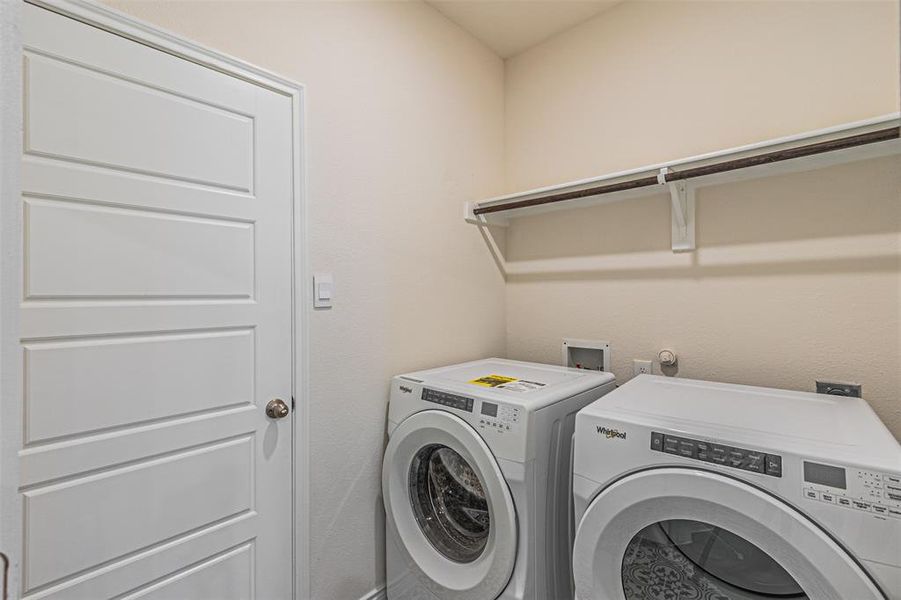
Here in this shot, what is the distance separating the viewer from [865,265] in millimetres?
1445

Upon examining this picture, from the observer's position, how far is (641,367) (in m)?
1.91

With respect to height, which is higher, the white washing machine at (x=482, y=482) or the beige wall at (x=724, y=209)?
the beige wall at (x=724, y=209)

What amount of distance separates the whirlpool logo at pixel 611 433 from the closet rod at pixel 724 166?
102 cm

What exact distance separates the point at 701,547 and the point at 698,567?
2.6 inches

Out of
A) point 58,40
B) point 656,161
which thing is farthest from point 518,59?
point 58,40

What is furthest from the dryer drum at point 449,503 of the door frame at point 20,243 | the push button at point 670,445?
the push button at point 670,445

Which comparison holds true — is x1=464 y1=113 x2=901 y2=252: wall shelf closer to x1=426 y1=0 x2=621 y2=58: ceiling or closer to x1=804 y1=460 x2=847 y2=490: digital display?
x1=426 y1=0 x2=621 y2=58: ceiling

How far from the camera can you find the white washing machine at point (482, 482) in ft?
4.41

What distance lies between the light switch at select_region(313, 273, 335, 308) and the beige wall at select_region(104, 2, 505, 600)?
3 cm

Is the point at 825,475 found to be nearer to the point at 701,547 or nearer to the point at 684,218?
the point at 701,547

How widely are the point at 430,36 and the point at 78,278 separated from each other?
1748 millimetres

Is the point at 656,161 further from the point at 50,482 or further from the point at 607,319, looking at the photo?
the point at 50,482

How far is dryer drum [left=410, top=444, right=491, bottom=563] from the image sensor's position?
1.58 metres

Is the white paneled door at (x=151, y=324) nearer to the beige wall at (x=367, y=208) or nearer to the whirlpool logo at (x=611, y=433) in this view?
the beige wall at (x=367, y=208)
